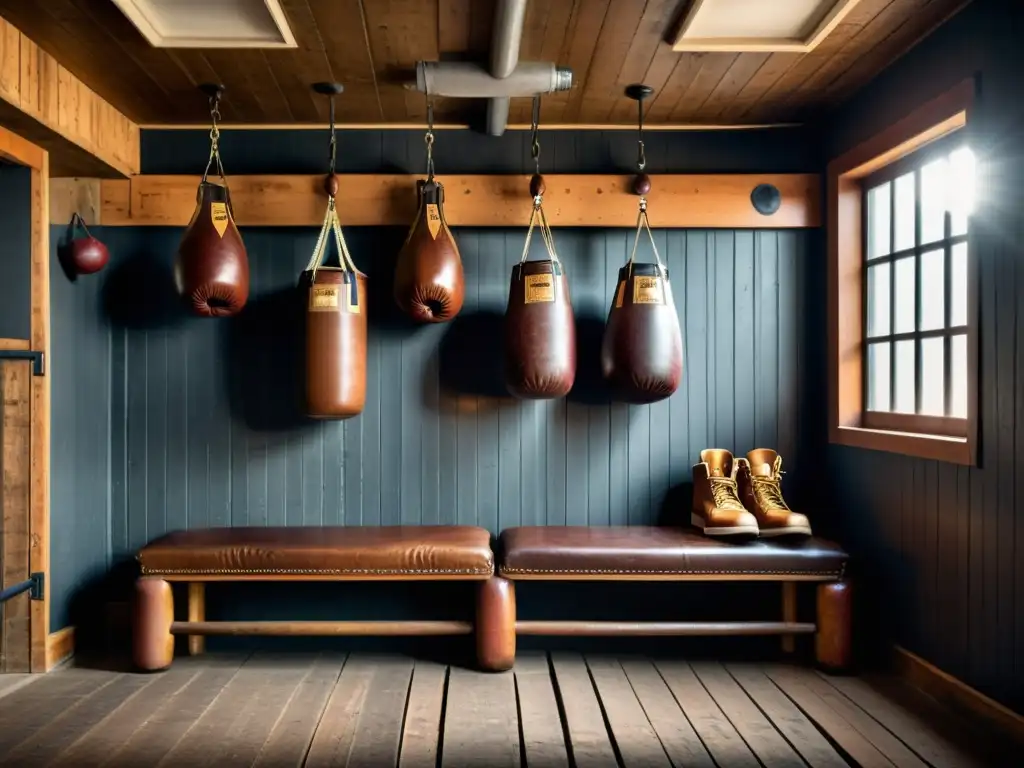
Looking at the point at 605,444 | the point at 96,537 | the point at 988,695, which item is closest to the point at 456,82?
the point at 605,444

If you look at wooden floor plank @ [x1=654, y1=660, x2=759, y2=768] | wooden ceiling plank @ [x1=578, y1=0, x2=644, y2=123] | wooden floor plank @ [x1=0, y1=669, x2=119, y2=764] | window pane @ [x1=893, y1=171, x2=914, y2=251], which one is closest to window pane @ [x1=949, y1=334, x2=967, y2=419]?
window pane @ [x1=893, y1=171, x2=914, y2=251]

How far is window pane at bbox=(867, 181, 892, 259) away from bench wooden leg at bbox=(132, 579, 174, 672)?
3237 mm

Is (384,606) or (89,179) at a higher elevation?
(89,179)

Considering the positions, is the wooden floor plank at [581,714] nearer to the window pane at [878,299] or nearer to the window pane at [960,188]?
the window pane at [878,299]

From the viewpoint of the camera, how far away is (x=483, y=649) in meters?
3.12

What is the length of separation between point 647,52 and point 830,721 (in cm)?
243

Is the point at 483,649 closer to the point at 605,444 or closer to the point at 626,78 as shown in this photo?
the point at 605,444

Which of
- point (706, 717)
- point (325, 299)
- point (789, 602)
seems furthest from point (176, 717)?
point (789, 602)

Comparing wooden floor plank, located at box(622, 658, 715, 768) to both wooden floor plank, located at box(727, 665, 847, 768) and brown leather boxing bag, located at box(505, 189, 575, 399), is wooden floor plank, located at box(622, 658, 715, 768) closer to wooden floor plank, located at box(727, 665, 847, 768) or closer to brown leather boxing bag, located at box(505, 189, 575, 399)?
wooden floor plank, located at box(727, 665, 847, 768)

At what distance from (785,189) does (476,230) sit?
55.8 inches

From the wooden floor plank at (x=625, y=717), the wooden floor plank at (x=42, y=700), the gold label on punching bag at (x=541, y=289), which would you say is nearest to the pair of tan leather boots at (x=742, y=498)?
the wooden floor plank at (x=625, y=717)

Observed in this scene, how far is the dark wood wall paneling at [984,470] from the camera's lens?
2412 millimetres

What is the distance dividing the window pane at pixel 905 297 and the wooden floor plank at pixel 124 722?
10.3 ft

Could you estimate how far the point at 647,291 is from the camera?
326 centimetres
